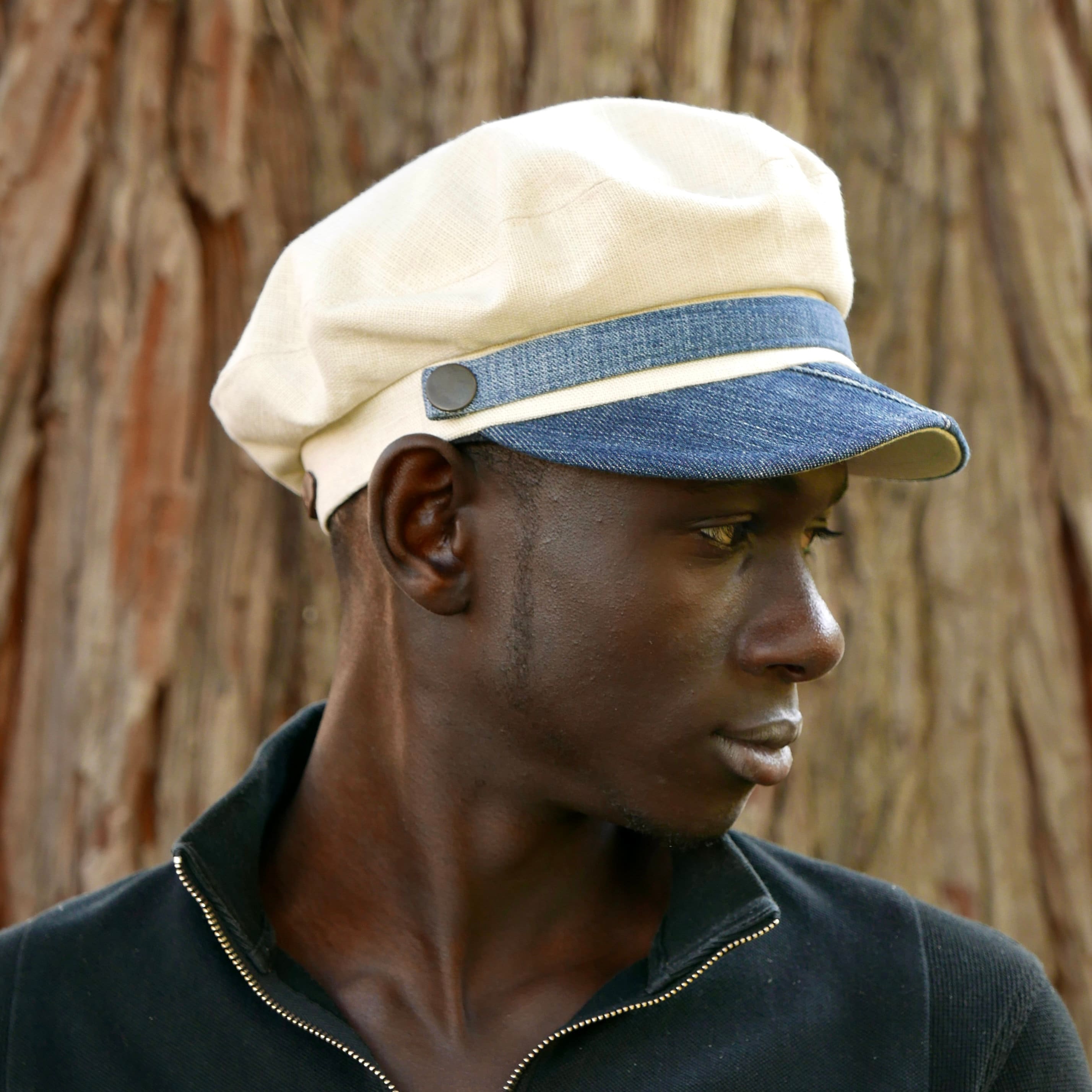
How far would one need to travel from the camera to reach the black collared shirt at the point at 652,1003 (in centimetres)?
159

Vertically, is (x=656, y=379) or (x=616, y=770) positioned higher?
(x=656, y=379)

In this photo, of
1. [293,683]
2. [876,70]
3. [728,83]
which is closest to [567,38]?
[728,83]

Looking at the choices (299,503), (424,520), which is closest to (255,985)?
(424,520)

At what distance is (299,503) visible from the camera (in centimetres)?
291

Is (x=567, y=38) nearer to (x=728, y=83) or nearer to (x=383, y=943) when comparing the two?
(x=728, y=83)

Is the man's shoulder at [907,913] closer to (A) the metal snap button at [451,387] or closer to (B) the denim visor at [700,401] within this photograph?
(B) the denim visor at [700,401]

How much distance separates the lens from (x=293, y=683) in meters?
2.87

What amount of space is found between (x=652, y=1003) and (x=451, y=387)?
77cm

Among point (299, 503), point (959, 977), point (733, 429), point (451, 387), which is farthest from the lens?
point (299, 503)

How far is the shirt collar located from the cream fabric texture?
1.45ft

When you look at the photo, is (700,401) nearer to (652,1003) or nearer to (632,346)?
(632,346)

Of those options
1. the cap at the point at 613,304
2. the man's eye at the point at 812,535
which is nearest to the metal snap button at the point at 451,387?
the cap at the point at 613,304

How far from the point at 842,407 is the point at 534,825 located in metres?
0.65

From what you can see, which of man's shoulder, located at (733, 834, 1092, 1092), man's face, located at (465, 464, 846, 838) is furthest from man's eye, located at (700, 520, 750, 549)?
man's shoulder, located at (733, 834, 1092, 1092)
